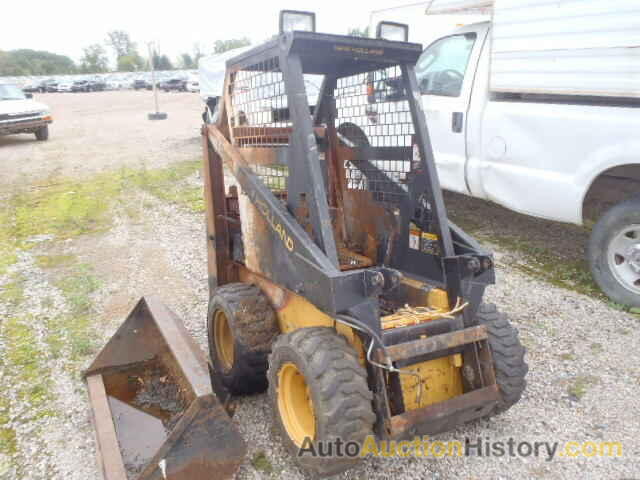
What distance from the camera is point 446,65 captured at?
6.15 meters

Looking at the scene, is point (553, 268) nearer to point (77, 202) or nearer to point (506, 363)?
point (506, 363)

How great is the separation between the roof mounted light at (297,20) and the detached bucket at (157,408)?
188cm

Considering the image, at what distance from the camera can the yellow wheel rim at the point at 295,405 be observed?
9.21 feet

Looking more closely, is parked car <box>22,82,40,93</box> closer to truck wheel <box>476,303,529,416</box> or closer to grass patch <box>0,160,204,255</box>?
grass patch <box>0,160,204,255</box>

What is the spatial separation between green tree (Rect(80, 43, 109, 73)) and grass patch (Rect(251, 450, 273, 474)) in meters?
93.4

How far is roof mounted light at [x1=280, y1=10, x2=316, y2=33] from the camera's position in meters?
3.07

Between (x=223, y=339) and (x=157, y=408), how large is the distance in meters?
0.62

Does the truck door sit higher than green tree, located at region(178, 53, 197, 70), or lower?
lower

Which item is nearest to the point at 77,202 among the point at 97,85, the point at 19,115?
the point at 19,115

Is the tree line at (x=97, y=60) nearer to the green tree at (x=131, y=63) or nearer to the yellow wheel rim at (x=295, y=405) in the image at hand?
the green tree at (x=131, y=63)

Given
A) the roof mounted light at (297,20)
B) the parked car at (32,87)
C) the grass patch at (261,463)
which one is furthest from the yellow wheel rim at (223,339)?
the parked car at (32,87)

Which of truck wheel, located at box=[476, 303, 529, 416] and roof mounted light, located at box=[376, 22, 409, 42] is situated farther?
roof mounted light, located at box=[376, 22, 409, 42]

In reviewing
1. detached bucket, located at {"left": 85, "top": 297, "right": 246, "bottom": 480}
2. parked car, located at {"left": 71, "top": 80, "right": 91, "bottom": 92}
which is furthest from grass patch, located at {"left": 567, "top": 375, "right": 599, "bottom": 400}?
parked car, located at {"left": 71, "top": 80, "right": 91, "bottom": 92}

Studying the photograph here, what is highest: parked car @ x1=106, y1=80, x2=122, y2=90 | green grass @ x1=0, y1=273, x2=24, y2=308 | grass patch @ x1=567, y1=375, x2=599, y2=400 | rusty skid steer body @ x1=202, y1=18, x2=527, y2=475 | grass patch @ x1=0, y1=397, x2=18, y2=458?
parked car @ x1=106, y1=80, x2=122, y2=90
